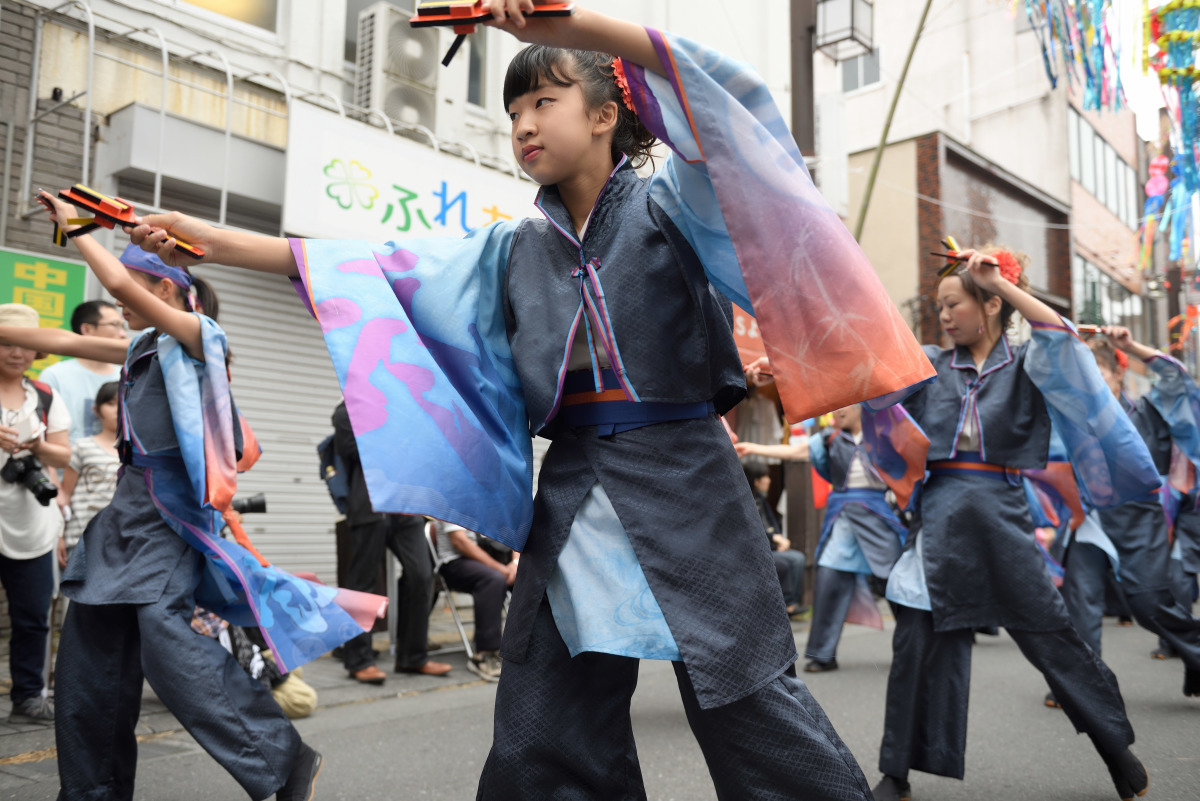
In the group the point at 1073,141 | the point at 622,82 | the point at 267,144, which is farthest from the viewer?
the point at 1073,141

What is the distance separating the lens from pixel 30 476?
4.38 meters

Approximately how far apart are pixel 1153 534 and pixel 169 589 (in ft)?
16.5

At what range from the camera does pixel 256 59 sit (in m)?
7.95

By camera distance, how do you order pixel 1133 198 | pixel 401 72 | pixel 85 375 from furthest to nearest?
1. pixel 1133 198
2. pixel 401 72
3. pixel 85 375

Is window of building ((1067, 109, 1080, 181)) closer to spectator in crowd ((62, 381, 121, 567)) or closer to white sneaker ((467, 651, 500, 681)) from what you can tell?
white sneaker ((467, 651, 500, 681))

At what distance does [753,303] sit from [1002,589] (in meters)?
2.12

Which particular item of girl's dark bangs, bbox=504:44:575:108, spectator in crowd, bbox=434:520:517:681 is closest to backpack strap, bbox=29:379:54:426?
spectator in crowd, bbox=434:520:517:681

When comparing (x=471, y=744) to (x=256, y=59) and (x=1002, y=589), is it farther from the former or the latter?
(x=256, y=59)

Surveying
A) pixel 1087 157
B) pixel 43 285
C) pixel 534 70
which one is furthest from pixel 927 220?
pixel 534 70

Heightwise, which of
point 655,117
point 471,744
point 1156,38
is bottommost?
point 471,744

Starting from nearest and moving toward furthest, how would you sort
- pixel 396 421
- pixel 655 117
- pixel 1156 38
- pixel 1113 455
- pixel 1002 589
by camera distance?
pixel 655 117 → pixel 396 421 → pixel 1002 589 → pixel 1113 455 → pixel 1156 38

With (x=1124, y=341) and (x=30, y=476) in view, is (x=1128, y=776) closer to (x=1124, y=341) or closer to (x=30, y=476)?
(x=1124, y=341)

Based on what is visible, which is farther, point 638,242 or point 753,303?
point 638,242

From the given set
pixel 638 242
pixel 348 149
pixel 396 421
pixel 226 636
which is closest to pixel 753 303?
pixel 638 242
